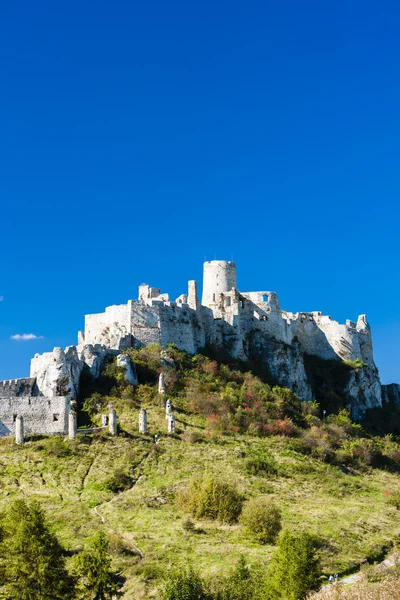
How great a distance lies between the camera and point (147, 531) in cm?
3816

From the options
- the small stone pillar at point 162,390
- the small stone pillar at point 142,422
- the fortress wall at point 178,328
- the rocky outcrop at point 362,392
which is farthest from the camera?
the rocky outcrop at point 362,392

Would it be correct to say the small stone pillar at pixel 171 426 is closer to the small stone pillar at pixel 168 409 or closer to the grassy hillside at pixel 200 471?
the grassy hillside at pixel 200 471

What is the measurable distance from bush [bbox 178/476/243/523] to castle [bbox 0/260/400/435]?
1212 cm

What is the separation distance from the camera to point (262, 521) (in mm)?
38906

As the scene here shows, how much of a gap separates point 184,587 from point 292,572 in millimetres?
4461

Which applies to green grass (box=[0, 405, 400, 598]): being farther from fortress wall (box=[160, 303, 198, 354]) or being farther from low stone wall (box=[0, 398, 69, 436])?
fortress wall (box=[160, 303, 198, 354])

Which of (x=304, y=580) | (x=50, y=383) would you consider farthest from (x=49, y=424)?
(x=304, y=580)

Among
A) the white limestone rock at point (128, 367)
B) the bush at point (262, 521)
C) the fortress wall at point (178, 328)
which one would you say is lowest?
the bush at point (262, 521)

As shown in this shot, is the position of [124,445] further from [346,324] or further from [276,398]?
[346,324]

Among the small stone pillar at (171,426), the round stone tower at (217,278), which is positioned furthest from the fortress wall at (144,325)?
the small stone pillar at (171,426)

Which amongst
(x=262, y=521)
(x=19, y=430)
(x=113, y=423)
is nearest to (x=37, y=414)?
(x=19, y=430)

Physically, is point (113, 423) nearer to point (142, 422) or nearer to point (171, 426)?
point (142, 422)

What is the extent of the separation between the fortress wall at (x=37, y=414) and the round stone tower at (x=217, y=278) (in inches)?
1095

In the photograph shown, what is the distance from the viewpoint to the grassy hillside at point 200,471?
121 ft
